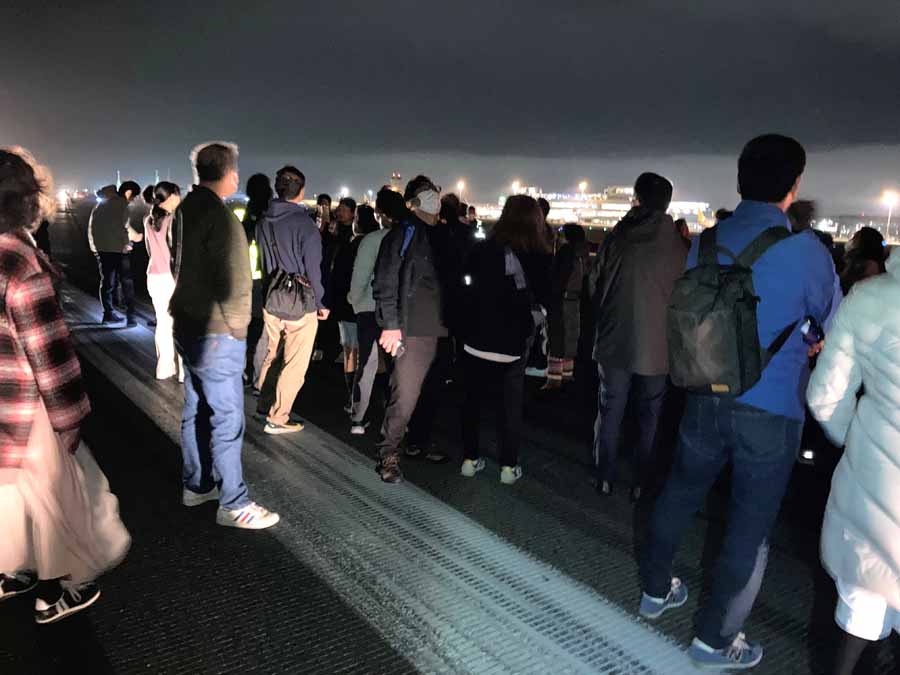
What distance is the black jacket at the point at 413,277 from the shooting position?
15.0ft

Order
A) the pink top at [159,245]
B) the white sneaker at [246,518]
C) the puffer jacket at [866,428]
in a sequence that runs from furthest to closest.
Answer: the pink top at [159,245]
the white sneaker at [246,518]
the puffer jacket at [866,428]

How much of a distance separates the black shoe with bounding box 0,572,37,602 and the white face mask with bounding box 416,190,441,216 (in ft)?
10.5

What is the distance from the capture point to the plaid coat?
2.70 m

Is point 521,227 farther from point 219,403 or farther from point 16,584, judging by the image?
point 16,584

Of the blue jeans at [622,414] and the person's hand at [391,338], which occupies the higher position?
the person's hand at [391,338]

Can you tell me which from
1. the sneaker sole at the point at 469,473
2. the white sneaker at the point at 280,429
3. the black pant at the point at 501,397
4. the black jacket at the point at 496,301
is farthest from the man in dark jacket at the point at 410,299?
the white sneaker at the point at 280,429

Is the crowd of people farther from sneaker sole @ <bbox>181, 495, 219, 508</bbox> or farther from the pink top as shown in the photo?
the pink top

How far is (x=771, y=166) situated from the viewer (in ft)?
8.68

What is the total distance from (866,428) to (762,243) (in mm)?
806

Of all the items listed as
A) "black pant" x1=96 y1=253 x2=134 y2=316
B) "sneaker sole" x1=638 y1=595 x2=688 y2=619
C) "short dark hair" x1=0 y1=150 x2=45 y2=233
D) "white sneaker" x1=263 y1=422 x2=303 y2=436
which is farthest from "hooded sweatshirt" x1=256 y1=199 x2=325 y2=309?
"black pant" x1=96 y1=253 x2=134 y2=316

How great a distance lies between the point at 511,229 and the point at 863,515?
2.82 m

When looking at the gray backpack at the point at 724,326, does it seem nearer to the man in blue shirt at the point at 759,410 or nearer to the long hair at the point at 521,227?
the man in blue shirt at the point at 759,410

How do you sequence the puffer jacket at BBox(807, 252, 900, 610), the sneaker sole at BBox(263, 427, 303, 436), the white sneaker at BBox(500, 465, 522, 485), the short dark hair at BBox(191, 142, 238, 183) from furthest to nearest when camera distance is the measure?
the sneaker sole at BBox(263, 427, 303, 436) → the white sneaker at BBox(500, 465, 522, 485) → the short dark hair at BBox(191, 142, 238, 183) → the puffer jacket at BBox(807, 252, 900, 610)

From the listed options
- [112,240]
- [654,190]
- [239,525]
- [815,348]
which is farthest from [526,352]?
[112,240]
